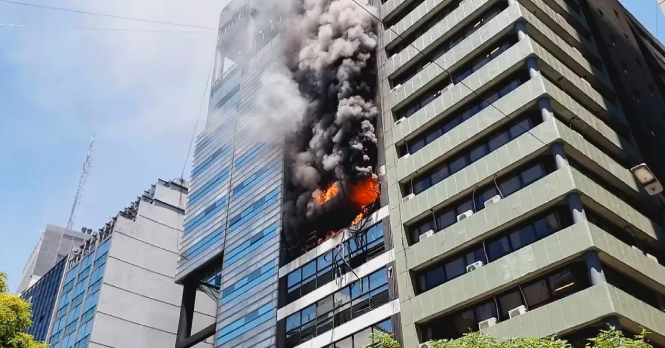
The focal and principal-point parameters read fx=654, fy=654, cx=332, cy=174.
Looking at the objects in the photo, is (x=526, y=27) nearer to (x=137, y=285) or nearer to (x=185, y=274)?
(x=185, y=274)

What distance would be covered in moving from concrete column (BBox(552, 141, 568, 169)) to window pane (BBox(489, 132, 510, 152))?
3.15 m

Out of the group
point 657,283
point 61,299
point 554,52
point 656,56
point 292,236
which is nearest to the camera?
point 657,283

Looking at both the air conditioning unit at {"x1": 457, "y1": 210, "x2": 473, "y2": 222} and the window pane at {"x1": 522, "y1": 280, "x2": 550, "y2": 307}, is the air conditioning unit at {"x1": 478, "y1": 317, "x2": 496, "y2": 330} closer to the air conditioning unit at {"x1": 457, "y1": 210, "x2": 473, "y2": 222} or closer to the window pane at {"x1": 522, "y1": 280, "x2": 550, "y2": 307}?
the window pane at {"x1": 522, "y1": 280, "x2": 550, "y2": 307}

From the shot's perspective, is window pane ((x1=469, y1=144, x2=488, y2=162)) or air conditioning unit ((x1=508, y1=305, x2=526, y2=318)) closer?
air conditioning unit ((x1=508, y1=305, x2=526, y2=318))

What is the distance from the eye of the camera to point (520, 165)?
102ft

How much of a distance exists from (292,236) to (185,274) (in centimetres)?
1226

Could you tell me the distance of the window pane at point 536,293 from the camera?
27.3m

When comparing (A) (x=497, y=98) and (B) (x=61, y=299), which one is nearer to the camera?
(A) (x=497, y=98)

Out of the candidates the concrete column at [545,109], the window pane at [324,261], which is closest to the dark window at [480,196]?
the concrete column at [545,109]

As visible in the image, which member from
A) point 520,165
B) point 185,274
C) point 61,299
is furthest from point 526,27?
point 61,299

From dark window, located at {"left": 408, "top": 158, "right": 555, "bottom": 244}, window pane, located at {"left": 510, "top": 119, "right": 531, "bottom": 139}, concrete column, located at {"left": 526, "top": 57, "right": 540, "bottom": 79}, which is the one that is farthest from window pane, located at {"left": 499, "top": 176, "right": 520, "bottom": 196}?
concrete column, located at {"left": 526, "top": 57, "right": 540, "bottom": 79}

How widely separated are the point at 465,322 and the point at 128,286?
3812 cm

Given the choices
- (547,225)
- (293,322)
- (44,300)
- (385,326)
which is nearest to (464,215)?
(547,225)

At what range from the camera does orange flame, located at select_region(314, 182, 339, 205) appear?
41375mm
